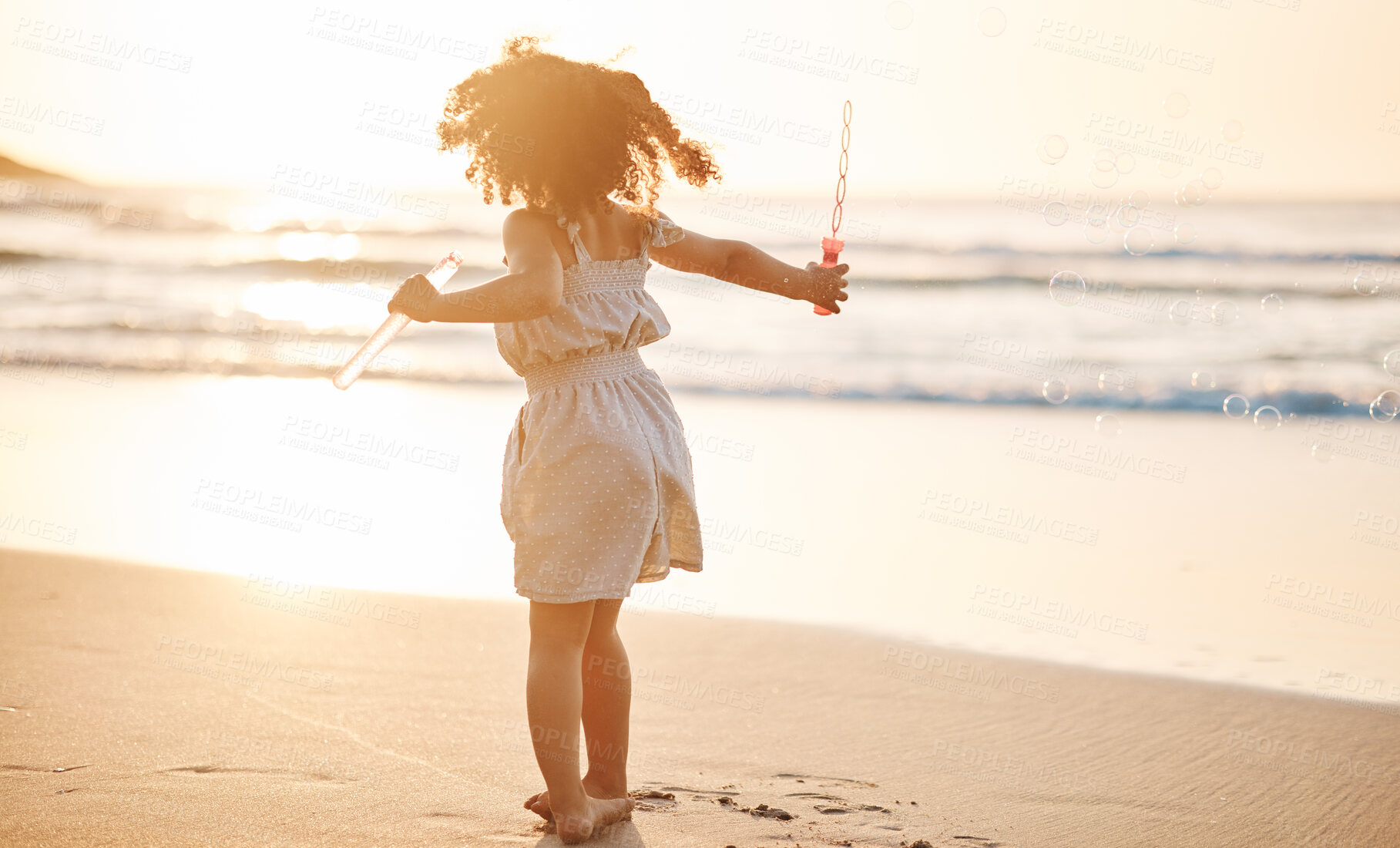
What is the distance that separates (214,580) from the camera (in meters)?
4.77

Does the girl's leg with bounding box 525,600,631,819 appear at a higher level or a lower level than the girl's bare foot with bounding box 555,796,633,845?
higher

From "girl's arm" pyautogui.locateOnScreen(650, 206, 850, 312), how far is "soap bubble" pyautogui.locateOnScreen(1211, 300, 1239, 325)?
934 centimetres

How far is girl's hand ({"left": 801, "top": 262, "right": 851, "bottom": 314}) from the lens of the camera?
9.91ft

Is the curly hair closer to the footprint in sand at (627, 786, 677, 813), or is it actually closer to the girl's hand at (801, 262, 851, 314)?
the girl's hand at (801, 262, 851, 314)

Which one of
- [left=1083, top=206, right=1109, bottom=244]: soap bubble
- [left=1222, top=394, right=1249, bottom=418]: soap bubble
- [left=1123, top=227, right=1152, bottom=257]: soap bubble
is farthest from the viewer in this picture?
[left=1083, top=206, right=1109, bottom=244]: soap bubble

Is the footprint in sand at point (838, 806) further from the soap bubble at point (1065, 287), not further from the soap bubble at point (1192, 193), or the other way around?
the soap bubble at point (1065, 287)

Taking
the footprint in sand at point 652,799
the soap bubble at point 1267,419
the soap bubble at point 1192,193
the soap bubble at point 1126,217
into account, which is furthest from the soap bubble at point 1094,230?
the footprint in sand at point 652,799

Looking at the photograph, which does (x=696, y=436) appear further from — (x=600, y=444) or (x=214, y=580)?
(x=600, y=444)

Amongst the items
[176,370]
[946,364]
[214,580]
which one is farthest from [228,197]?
[214,580]

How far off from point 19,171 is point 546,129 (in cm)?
4363

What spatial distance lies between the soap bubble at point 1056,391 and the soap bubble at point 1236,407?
3.63 feet

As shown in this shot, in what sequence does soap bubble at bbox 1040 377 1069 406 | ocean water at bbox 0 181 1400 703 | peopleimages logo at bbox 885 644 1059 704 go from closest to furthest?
peopleimages logo at bbox 885 644 1059 704
ocean water at bbox 0 181 1400 703
soap bubble at bbox 1040 377 1069 406

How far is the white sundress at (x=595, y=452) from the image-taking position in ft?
8.66

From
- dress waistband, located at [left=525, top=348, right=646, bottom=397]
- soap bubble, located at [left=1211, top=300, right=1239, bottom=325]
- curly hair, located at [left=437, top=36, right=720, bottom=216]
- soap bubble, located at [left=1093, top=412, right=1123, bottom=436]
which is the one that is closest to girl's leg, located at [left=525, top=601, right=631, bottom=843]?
dress waistband, located at [left=525, top=348, right=646, bottom=397]
